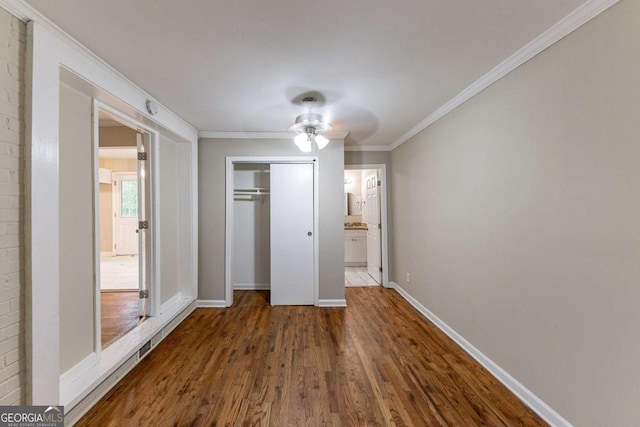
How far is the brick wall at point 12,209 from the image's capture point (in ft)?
4.36

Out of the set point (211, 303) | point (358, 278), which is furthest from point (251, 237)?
point (358, 278)

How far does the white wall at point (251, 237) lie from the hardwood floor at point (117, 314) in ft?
4.85

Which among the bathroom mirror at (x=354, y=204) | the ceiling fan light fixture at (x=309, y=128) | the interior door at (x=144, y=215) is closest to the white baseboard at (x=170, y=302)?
the interior door at (x=144, y=215)

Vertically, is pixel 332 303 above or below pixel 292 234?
below

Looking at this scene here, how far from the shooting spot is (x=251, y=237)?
14.6 ft

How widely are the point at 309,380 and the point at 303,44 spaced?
2.43 m

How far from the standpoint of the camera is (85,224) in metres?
2.00

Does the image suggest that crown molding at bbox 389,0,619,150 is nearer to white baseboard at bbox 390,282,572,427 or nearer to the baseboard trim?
white baseboard at bbox 390,282,572,427

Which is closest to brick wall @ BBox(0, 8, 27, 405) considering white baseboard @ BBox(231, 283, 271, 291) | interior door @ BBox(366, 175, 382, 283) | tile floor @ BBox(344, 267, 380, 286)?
white baseboard @ BBox(231, 283, 271, 291)

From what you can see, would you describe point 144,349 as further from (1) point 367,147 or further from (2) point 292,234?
(1) point 367,147

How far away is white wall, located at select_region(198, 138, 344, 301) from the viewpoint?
11.9 feet

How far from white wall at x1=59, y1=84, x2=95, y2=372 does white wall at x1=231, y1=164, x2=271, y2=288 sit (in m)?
2.46

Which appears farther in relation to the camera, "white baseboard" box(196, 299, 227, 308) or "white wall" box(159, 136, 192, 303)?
"white baseboard" box(196, 299, 227, 308)

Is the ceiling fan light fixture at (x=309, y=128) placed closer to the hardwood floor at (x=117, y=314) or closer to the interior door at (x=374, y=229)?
the interior door at (x=374, y=229)
